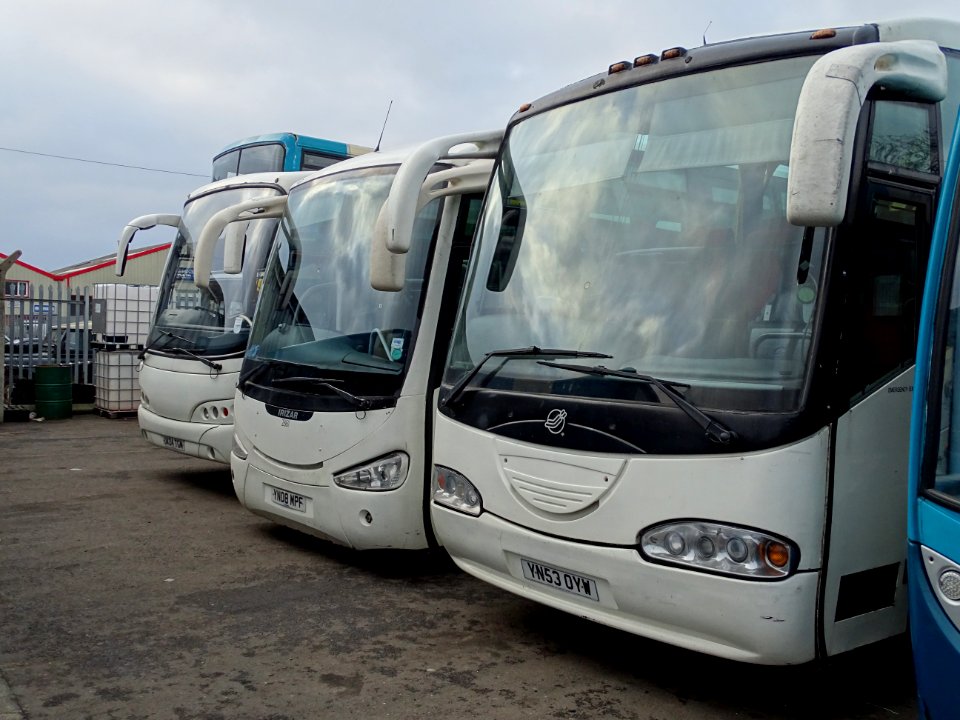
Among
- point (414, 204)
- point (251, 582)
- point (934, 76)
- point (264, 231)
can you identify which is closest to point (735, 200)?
point (934, 76)

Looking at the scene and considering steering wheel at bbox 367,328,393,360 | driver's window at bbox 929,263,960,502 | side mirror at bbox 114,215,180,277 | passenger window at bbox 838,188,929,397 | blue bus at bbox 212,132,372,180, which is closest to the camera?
driver's window at bbox 929,263,960,502

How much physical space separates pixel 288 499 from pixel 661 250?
325cm

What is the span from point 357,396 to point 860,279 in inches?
120

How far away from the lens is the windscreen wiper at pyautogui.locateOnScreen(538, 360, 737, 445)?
137 inches

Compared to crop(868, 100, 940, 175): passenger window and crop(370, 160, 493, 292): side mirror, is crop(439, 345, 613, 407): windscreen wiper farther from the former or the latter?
crop(868, 100, 940, 175): passenger window

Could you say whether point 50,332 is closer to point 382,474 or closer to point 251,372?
point 251,372

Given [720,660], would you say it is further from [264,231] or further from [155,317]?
[155,317]

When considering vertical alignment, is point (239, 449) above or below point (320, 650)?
above

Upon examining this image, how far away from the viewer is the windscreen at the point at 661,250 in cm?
360

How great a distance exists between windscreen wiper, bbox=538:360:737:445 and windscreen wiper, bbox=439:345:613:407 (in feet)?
0.21

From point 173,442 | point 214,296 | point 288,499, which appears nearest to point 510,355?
point 288,499

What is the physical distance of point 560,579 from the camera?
13.4 feet

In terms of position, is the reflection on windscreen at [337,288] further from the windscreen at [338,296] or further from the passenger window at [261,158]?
the passenger window at [261,158]

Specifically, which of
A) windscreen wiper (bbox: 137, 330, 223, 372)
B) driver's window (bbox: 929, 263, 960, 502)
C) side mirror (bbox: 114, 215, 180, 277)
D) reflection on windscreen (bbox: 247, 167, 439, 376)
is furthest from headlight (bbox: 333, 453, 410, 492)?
side mirror (bbox: 114, 215, 180, 277)
